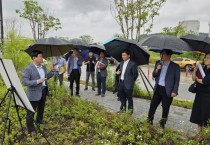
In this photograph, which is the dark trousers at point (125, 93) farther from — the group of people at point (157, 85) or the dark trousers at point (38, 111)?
the dark trousers at point (38, 111)

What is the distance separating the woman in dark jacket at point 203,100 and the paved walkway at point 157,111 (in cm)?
64

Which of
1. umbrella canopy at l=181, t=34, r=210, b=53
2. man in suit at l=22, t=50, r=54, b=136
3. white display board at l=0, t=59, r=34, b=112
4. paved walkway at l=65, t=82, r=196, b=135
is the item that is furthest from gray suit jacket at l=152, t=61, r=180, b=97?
white display board at l=0, t=59, r=34, b=112

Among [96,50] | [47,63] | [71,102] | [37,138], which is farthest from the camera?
[47,63]

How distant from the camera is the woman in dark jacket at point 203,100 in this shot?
377 centimetres

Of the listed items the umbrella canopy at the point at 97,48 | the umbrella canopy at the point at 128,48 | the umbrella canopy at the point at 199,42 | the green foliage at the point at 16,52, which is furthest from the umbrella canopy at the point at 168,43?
the green foliage at the point at 16,52

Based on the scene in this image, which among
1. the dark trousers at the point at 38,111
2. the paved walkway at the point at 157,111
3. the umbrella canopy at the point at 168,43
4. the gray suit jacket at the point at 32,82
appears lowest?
the paved walkway at the point at 157,111

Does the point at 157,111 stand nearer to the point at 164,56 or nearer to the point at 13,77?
the point at 164,56

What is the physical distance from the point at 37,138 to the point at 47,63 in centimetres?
575

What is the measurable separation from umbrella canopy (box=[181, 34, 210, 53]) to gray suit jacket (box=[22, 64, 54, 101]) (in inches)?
111

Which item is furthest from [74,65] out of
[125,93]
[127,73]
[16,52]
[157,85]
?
[157,85]

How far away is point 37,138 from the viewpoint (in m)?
4.15

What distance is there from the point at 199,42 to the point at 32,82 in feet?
9.90

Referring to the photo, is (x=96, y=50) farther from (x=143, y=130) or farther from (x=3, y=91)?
(x=143, y=130)

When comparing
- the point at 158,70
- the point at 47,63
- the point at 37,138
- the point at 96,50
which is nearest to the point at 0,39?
the point at 47,63
